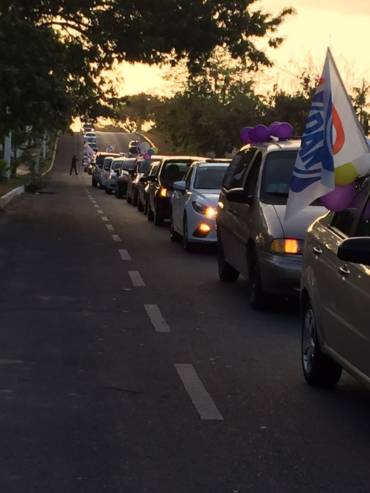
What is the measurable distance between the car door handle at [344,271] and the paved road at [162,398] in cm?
92

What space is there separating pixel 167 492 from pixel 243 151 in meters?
9.49

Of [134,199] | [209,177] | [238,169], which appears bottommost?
[134,199]

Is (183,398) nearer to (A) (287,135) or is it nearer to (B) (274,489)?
(B) (274,489)

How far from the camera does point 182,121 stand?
369 feet

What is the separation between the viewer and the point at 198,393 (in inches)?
316

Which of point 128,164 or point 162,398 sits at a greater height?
point 162,398

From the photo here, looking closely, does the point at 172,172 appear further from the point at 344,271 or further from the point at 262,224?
the point at 344,271

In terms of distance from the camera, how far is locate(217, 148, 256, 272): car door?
14.0 metres

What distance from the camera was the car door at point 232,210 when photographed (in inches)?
550

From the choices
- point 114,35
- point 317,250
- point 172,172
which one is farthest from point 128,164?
point 317,250

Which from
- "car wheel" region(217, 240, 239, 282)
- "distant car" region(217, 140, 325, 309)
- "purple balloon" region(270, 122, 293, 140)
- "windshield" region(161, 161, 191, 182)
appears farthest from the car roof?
"windshield" region(161, 161, 191, 182)

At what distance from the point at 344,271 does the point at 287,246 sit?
4589 millimetres

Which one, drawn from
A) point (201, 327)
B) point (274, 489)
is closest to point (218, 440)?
point (274, 489)

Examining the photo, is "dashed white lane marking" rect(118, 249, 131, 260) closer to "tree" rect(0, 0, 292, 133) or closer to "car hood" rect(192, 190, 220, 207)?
"car hood" rect(192, 190, 220, 207)
